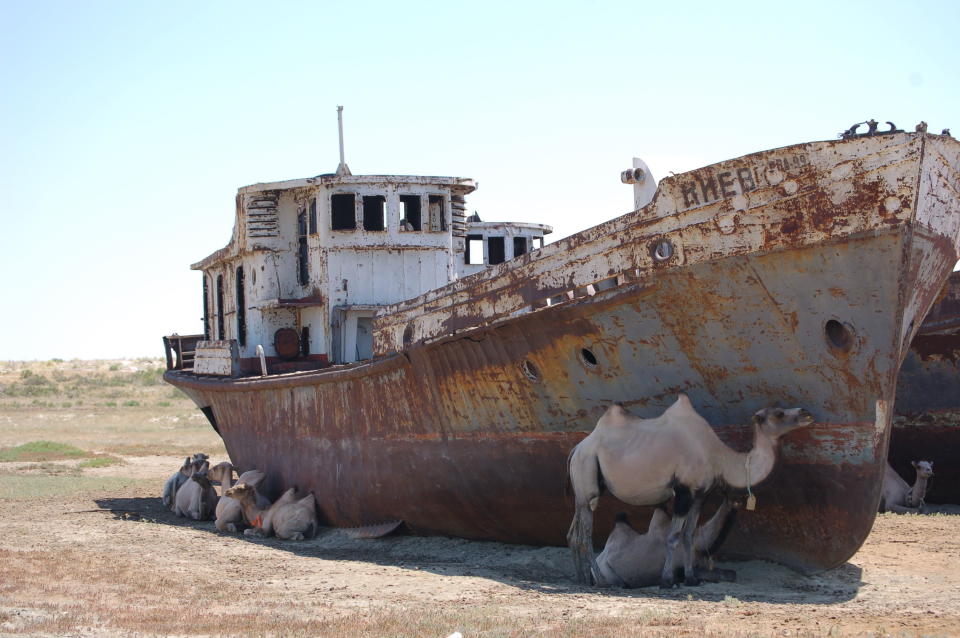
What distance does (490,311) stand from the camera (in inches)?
389

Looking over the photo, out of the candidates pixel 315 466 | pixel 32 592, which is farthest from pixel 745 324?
pixel 315 466

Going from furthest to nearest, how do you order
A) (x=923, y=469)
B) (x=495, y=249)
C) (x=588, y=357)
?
(x=495, y=249), (x=923, y=469), (x=588, y=357)

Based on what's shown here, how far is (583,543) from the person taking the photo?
820 centimetres

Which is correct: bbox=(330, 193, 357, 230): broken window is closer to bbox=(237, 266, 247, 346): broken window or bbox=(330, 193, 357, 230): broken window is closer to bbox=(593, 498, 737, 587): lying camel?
bbox=(237, 266, 247, 346): broken window

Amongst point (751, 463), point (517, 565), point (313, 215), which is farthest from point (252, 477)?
point (751, 463)

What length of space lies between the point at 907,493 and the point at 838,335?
4839 millimetres

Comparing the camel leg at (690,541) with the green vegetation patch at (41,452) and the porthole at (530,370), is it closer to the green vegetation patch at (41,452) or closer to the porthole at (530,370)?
the porthole at (530,370)

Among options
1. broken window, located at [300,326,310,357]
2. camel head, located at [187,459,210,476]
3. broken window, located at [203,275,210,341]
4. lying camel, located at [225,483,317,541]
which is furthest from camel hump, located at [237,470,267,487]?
broken window, located at [203,275,210,341]

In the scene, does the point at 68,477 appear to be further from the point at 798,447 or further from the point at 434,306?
the point at 798,447

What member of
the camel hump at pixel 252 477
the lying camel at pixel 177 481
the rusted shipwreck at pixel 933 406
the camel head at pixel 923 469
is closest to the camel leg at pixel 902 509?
the camel head at pixel 923 469

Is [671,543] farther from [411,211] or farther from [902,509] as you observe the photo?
[411,211]

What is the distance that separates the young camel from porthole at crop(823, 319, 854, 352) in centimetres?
53

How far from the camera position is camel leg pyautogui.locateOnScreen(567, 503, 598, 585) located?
8.15 m

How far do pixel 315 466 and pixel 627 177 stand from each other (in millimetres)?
5508
